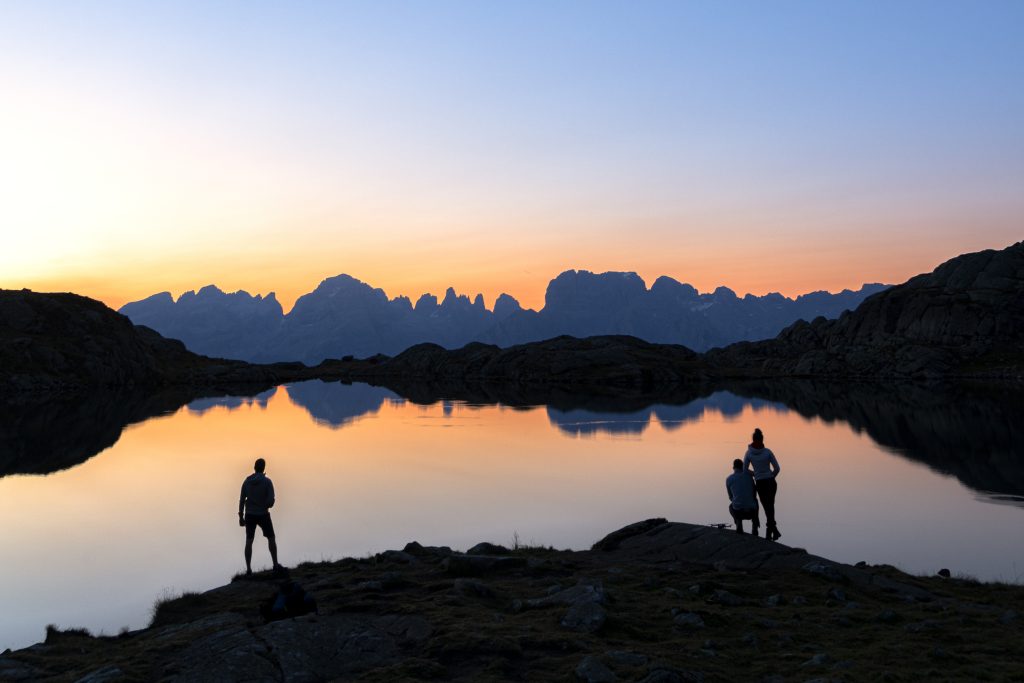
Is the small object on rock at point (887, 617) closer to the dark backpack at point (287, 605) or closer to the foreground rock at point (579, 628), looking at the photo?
the foreground rock at point (579, 628)

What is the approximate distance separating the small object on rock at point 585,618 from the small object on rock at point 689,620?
1839 mm

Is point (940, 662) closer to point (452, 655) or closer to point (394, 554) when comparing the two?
point (452, 655)

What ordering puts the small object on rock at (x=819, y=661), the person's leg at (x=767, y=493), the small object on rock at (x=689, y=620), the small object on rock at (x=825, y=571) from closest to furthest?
1. the small object on rock at (x=819, y=661)
2. the small object on rock at (x=689, y=620)
3. the small object on rock at (x=825, y=571)
4. the person's leg at (x=767, y=493)

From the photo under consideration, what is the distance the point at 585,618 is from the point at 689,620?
255 cm

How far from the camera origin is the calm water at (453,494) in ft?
98.8

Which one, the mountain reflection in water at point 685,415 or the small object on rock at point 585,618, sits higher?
the small object on rock at point 585,618

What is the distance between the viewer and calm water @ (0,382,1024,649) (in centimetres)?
3012

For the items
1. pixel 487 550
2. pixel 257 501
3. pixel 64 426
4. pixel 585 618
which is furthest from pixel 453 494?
pixel 64 426

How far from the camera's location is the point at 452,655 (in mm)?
15484

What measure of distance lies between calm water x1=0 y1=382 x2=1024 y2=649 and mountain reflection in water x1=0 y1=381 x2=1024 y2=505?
67cm

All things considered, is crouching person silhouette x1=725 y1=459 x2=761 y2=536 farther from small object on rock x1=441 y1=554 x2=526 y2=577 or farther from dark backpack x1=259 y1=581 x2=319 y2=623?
dark backpack x1=259 y1=581 x2=319 y2=623

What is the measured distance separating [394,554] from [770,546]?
43.0 feet

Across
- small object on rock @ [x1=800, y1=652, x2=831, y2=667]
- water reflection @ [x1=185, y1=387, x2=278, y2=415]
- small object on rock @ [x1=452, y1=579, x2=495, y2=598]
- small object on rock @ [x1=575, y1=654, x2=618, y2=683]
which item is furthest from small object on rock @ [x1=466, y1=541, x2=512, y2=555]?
water reflection @ [x1=185, y1=387, x2=278, y2=415]

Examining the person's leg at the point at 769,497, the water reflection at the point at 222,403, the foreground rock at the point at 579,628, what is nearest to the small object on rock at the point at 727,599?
the foreground rock at the point at 579,628
